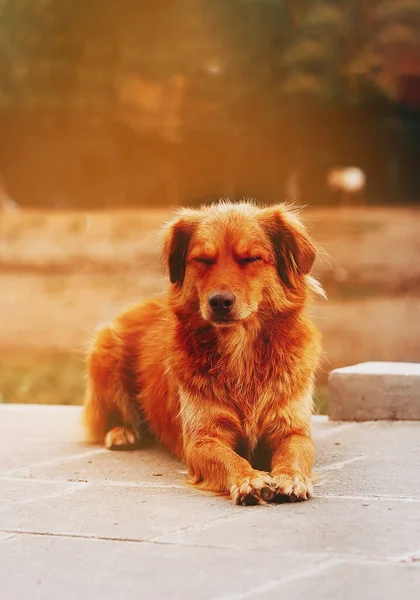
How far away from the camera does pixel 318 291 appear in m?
5.36

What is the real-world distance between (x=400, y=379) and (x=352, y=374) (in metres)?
0.29

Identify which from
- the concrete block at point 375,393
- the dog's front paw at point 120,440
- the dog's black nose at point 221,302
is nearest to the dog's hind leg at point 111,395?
the dog's front paw at point 120,440

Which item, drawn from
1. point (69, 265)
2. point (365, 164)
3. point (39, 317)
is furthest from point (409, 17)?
point (39, 317)

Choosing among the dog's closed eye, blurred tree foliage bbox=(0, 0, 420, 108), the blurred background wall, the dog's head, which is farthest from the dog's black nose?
blurred tree foliage bbox=(0, 0, 420, 108)

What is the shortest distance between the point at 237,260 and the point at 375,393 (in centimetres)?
178

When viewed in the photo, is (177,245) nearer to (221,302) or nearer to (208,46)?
(221,302)

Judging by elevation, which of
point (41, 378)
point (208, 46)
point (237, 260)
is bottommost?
point (41, 378)

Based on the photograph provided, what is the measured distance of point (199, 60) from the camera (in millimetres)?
23875

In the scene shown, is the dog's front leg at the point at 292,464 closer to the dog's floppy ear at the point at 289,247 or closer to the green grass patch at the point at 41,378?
the dog's floppy ear at the point at 289,247

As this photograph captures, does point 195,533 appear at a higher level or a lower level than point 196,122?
lower

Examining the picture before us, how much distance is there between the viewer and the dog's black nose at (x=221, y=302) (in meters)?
4.73

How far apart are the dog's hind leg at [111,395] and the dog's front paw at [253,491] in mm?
1723

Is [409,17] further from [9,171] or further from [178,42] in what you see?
[9,171]

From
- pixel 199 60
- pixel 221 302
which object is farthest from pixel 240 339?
pixel 199 60
